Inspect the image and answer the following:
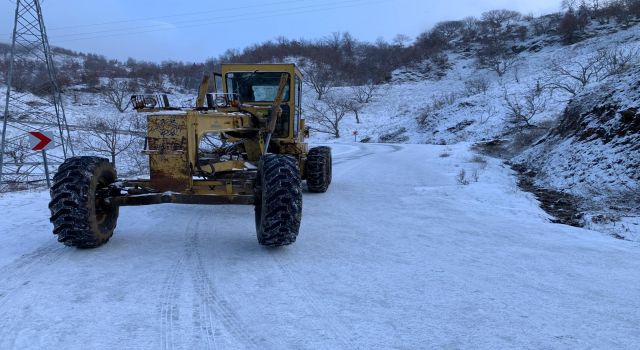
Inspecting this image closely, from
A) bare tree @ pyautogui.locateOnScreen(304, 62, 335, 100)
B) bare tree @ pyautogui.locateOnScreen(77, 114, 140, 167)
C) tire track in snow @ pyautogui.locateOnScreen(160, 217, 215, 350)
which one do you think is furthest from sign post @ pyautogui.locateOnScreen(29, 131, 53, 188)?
bare tree @ pyautogui.locateOnScreen(304, 62, 335, 100)

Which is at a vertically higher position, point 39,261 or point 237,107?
point 237,107

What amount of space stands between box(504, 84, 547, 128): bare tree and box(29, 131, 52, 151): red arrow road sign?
21.7m

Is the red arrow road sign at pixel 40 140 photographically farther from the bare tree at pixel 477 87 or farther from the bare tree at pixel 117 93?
the bare tree at pixel 117 93

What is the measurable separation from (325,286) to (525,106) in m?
30.2

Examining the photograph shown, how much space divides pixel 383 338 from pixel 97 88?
6152 cm

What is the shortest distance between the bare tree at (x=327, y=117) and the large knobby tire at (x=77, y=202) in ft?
141

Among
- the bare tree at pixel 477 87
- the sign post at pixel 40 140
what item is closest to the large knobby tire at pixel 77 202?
the sign post at pixel 40 140

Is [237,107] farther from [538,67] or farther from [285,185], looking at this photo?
[538,67]

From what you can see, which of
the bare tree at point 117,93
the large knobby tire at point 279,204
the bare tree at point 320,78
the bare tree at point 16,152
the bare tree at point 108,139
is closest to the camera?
the large knobby tire at point 279,204

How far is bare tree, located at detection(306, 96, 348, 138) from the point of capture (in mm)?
48656

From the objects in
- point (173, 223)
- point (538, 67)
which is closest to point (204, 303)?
point (173, 223)

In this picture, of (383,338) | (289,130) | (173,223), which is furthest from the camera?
(289,130)

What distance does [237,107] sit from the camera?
661 centimetres

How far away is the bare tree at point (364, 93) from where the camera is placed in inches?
2361
